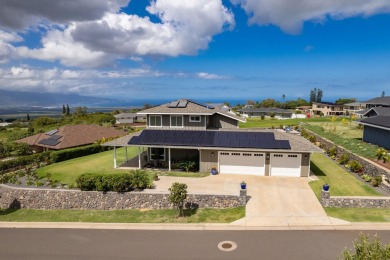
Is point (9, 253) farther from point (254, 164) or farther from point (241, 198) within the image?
point (254, 164)

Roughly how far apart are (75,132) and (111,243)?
29707 millimetres

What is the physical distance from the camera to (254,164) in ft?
81.5

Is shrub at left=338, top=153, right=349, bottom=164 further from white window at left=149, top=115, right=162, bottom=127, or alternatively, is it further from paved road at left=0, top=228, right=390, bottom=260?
white window at left=149, top=115, right=162, bottom=127

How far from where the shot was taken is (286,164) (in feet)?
79.6

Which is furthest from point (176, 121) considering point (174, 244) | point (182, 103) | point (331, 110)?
point (331, 110)

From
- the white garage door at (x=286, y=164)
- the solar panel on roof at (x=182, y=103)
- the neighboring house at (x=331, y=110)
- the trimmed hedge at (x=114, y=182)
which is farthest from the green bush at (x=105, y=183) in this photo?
the neighboring house at (x=331, y=110)

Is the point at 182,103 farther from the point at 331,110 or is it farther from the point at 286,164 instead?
the point at 331,110

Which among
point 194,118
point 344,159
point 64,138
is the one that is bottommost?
point 344,159

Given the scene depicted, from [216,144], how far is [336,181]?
11101mm

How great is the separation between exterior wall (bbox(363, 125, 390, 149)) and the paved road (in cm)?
1928

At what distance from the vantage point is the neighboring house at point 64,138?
3625cm

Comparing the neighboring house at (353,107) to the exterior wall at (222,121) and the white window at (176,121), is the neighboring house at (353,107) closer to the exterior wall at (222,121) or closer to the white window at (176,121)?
the exterior wall at (222,121)

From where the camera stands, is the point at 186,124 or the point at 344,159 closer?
the point at 344,159

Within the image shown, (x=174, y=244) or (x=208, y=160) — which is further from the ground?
(x=208, y=160)
